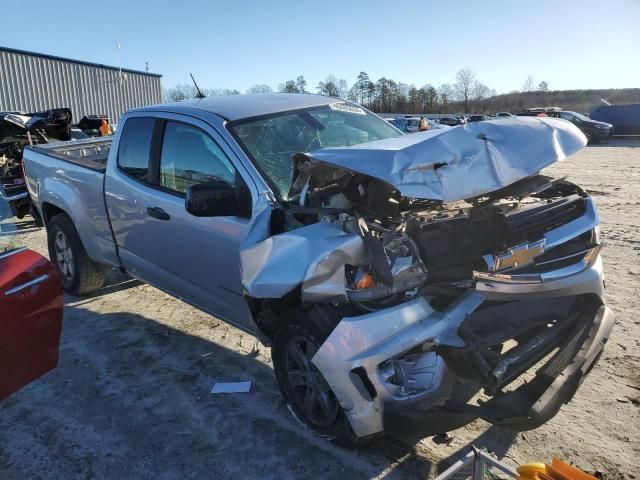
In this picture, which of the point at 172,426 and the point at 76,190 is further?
the point at 76,190

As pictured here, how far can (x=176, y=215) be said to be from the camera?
3.71 meters

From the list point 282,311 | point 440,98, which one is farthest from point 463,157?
point 440,98

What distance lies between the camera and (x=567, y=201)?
3.01 metres

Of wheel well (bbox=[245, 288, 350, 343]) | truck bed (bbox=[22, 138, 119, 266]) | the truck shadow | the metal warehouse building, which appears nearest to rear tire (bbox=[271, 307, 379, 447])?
wheel well (bbox=[245, 288, 350, 343])

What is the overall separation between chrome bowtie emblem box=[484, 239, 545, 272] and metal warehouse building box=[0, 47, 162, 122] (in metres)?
26.5

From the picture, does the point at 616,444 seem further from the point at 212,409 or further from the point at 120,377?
the point at 120,377

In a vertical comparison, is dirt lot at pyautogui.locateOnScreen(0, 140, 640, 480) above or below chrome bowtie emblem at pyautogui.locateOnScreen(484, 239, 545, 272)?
below

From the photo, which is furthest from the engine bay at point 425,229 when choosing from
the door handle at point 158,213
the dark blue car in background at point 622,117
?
the dark blue car in background at point 622,117

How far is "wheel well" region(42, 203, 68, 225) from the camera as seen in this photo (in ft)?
18.0

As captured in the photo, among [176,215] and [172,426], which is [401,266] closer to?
[172,426]

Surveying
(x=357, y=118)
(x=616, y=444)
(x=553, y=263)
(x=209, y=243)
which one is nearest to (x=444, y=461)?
(x=616, y=444)

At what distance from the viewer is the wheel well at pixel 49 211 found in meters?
5.48

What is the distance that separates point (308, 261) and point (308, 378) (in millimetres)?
792

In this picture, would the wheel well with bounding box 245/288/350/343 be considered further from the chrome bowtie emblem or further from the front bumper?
the chrome bowtie emblem
